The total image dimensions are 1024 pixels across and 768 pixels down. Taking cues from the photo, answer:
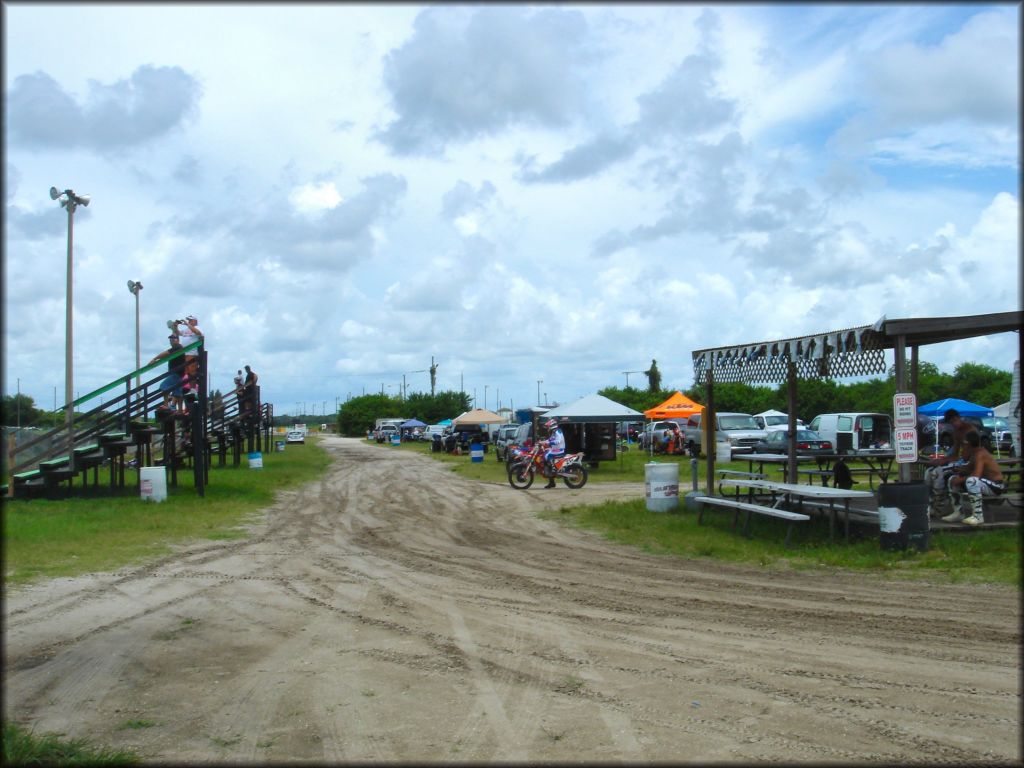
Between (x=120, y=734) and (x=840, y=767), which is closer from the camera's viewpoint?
(x=840, y=767)

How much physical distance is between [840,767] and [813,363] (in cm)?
1008

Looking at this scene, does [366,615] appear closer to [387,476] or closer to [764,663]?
[764,663]

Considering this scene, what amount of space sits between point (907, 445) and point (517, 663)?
22.2ft

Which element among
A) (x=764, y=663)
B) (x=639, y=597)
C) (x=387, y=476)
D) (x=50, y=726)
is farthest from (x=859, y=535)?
(x=387, y=476)

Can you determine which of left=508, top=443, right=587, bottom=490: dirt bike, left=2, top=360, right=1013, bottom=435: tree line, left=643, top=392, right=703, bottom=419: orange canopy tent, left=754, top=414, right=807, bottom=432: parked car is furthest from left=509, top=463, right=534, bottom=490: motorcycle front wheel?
left=643, top=392, right=703, bottom=419: orange canopy tent

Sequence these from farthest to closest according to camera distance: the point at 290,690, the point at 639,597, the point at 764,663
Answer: the point at 639,597
the point at 764,663
the point at 290,690

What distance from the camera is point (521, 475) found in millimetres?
22125

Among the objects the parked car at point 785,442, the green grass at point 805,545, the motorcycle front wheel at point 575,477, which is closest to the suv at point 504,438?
the parked car at point 785,442

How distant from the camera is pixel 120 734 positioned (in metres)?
4.88

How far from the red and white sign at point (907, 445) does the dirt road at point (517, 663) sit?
87.0 inches

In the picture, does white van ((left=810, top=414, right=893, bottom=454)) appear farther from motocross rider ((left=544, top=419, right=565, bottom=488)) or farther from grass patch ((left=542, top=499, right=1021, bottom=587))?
grass patch ((left=542, top=499, right=1021, bottom=587))

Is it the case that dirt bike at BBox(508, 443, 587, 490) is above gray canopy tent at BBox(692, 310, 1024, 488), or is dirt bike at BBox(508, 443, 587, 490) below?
below

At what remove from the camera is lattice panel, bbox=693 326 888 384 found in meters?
11.9

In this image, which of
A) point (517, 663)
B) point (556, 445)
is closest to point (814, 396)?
point (556, 445)
